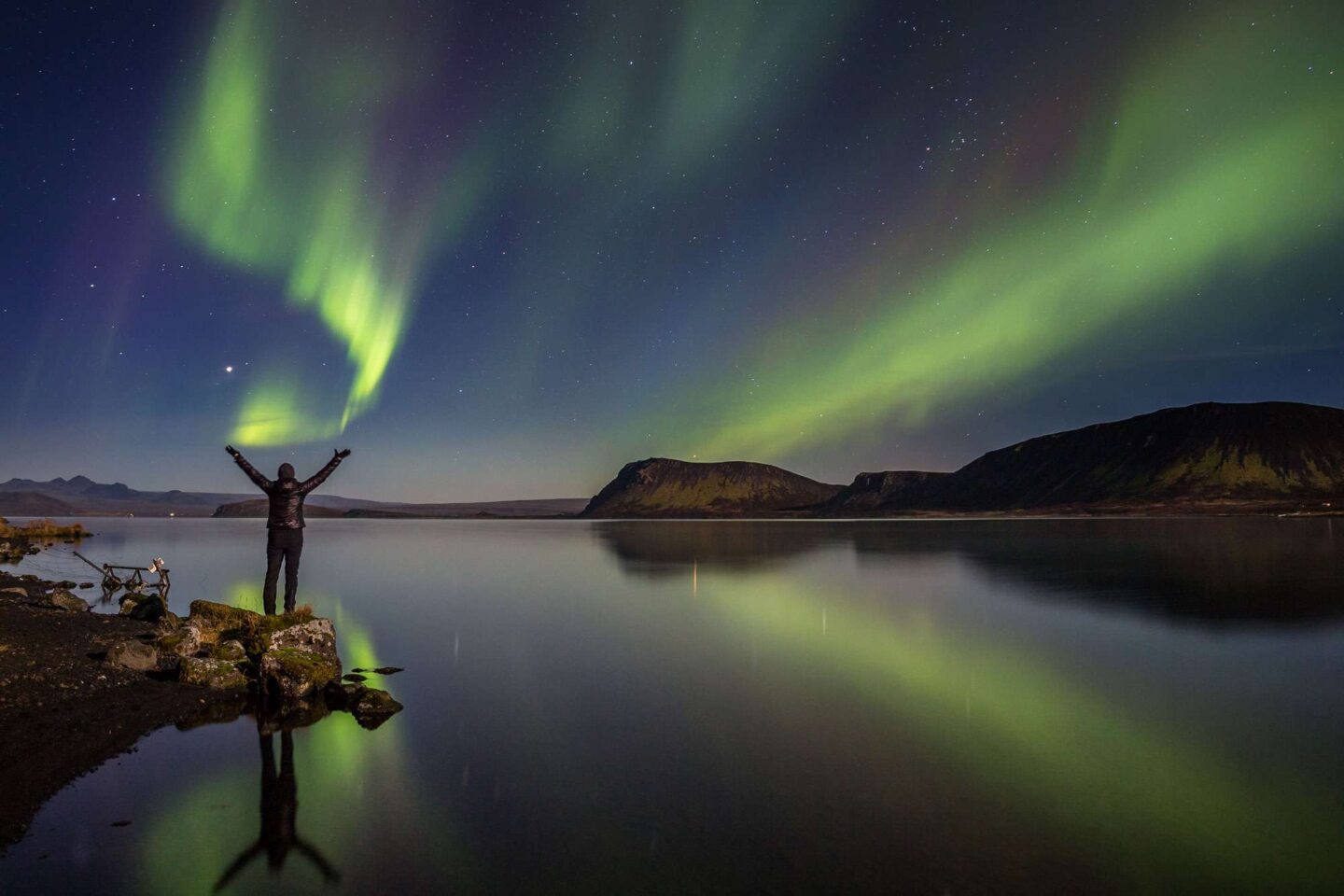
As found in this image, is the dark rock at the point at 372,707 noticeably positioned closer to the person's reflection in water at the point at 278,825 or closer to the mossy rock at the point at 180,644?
the person's reflection in water at the point at 278,825

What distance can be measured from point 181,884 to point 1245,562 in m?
56.4

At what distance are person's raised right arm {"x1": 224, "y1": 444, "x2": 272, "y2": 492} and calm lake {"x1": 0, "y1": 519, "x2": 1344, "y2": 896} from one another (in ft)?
16.5

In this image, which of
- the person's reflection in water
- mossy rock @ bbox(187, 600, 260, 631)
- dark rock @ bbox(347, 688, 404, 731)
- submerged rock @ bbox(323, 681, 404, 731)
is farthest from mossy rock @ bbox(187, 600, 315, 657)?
the person's reflection in water

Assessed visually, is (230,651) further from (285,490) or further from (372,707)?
(372,707)

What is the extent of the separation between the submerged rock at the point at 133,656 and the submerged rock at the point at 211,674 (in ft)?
4.39

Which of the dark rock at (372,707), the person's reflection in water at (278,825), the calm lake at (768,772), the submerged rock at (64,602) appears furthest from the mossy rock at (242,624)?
the submerged rock at (64,602)

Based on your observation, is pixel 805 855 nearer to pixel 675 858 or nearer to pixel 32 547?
pixel 675 858

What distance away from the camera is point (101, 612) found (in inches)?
977

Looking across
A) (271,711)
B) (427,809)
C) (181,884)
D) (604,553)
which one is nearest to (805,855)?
(427,809)

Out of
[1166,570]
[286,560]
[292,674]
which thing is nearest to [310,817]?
[292,674]

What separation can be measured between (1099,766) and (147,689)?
16739 millimetres

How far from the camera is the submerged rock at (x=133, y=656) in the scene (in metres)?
14.7

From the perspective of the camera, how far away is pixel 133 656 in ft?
48.8

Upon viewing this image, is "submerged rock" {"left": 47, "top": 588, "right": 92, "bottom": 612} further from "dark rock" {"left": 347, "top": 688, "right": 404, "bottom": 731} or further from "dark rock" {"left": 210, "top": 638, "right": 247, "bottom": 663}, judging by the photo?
"dark rock" {"left": 347, "top": 688, "right": 404, "bottom": 731}
